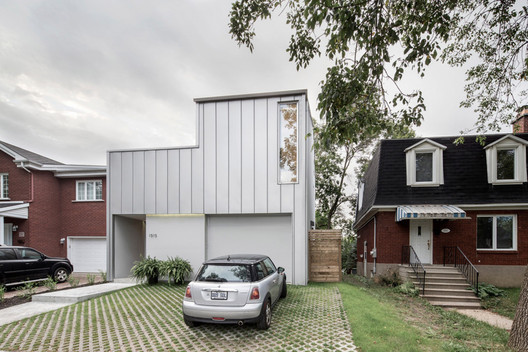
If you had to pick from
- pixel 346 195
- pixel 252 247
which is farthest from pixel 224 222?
pixel 346 195

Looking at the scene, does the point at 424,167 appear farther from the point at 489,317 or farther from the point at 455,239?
the point at 489,317

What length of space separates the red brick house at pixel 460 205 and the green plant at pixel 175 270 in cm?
881

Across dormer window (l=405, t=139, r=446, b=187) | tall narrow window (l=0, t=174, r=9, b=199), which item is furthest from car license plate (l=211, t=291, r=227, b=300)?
tall narrow window (l=0, t=174, r=9, b=199)

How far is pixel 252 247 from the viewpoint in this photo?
1209 cm

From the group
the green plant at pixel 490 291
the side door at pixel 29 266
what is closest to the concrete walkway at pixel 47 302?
the side door at pixel 29 266

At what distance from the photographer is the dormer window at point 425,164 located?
1392 centimetres

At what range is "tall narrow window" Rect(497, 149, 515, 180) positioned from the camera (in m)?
13.4

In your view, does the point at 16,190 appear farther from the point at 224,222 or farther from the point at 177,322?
the point at 177,322

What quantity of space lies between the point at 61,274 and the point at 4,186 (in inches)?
333

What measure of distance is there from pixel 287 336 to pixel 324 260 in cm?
668

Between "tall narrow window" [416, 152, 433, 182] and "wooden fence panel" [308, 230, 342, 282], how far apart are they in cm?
536

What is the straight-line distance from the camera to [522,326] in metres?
5.30

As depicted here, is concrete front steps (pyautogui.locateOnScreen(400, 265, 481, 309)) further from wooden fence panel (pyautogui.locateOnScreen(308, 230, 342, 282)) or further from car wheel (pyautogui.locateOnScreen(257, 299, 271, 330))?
car wheel (pyautogui.locateOnScreen(257, 299, 271, 330))

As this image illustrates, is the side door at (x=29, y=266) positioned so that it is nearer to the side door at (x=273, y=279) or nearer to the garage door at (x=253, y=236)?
the garage door at (x=253, y=236)
